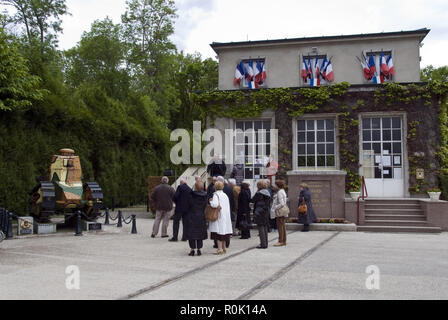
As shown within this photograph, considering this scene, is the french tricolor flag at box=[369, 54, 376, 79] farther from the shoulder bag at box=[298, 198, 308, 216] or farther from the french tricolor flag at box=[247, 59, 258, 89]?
the shoulder bag at box=[298, 198, 308, 216]

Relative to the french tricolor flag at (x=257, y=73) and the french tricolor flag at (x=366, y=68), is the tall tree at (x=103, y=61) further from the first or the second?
the french tricolor flag at (x=366, y=68)

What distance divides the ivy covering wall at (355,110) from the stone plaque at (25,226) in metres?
9.93

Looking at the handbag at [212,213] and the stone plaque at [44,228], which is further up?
the handbag at [212,213]

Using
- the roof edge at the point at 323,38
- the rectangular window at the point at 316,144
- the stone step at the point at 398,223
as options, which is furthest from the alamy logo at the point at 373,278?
the roof edge at the point at 323,38

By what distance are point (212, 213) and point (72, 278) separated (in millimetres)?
3652

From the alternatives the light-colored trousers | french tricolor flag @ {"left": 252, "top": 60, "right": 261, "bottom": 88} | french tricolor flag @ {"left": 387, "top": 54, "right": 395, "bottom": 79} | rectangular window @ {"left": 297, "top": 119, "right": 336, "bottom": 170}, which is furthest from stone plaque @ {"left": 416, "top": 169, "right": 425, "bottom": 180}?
the light-colored trousers

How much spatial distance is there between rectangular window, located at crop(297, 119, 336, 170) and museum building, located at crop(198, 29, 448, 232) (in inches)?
1.7

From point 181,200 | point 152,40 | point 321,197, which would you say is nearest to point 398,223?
point 321,197

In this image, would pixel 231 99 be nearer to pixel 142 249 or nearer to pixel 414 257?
pixel 142 249

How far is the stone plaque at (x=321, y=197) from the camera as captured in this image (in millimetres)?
16094

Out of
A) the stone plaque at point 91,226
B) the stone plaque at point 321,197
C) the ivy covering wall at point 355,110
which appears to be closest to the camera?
the stone plaque at point 91,226

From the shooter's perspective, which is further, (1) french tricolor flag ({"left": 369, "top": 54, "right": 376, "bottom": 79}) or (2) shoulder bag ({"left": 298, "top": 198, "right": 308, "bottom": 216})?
(1) french tricolor flag ({"left": 369, "top": 54, "right": 376, "bottom": 79})

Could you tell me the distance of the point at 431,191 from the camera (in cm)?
1644

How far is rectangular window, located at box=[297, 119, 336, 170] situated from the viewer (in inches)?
761
